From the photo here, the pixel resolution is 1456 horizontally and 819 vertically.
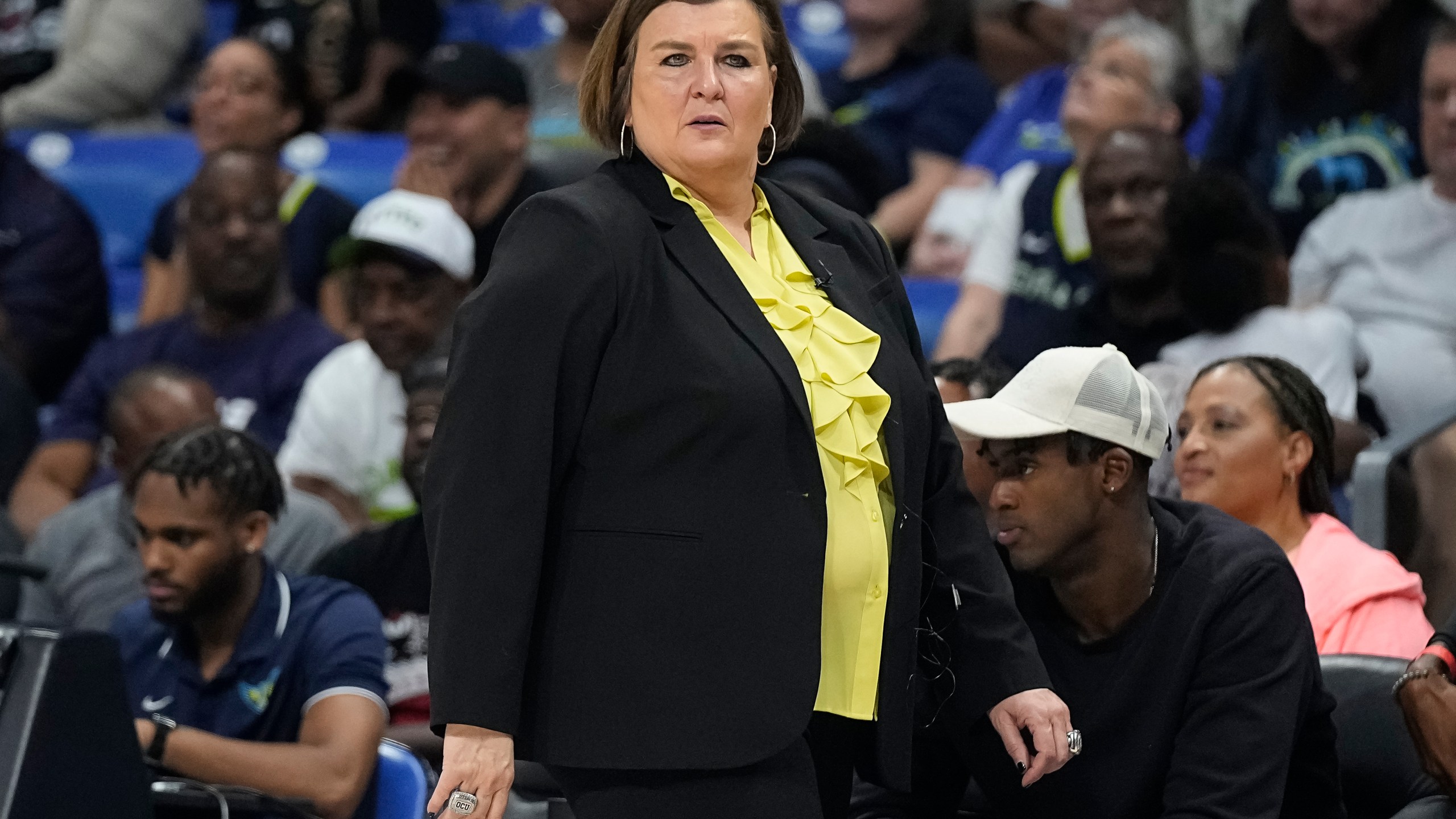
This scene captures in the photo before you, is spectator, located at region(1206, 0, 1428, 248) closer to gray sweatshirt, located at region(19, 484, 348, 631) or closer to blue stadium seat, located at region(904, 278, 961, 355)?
blue stadium seat, located at region(904, 278, 961, 355)

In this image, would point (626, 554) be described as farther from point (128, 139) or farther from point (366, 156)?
point (128, 139)

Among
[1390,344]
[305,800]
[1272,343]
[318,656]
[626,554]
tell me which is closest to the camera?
[626,554]

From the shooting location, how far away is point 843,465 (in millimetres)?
2129

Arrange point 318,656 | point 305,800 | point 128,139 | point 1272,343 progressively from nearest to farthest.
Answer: point 305,800
point 318,656
point 1272,343
point 128,139

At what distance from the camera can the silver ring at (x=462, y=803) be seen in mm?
1934

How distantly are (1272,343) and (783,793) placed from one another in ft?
8.12

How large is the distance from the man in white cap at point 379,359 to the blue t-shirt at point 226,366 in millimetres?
91

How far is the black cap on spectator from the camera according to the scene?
538cm

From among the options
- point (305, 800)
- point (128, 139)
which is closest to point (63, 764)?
Answer: point (305, 800)

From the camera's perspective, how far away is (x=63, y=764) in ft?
8.47

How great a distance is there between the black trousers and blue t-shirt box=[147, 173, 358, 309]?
12.3 feet

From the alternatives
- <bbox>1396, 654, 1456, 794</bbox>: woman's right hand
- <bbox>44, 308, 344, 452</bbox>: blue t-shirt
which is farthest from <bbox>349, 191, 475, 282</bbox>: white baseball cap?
<bbox>1396, 654, 1456, 794</bbox>: woman's right hand

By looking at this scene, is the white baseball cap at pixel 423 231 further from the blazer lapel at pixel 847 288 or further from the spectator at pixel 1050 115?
the blazer lapel at pixel 847 288

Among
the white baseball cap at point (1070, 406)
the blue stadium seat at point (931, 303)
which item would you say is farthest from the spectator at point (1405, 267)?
the white baseball cap at point (1070, 406)
